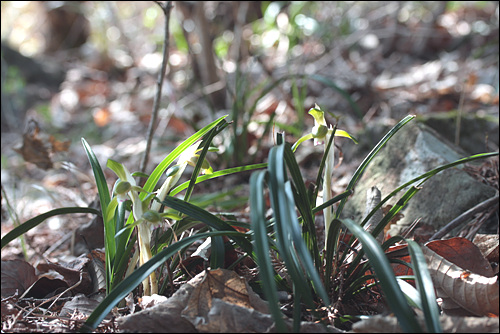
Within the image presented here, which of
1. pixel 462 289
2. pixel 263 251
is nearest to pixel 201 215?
pixel 263 251

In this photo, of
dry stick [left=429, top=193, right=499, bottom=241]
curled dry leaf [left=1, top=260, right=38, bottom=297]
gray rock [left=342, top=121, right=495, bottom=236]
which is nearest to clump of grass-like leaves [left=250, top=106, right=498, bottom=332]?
dry stick [left=429, top=193, right=499, bottom=241]

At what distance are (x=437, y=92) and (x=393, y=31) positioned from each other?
79.5 inches

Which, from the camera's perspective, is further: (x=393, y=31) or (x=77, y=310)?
(x=393, y=31)

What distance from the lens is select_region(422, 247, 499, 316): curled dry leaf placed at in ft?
3.91

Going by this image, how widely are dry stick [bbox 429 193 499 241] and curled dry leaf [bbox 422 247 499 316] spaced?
400 mm

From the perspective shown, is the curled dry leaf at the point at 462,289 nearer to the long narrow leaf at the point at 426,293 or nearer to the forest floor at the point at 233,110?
the long narrow leaf at the point at 426,293

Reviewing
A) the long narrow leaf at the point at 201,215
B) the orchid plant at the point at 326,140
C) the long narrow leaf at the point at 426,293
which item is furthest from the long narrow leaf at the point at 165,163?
the long narrow leaf at the point at 426,293

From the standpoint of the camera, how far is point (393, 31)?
225 inches

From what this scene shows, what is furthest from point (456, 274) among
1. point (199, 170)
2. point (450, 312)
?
point (199, 170)

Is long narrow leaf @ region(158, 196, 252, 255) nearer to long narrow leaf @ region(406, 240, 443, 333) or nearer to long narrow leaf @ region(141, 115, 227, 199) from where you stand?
long narrow leaf @ region(141, 115, 227, 199)

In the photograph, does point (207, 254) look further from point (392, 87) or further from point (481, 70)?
point (481, 70)

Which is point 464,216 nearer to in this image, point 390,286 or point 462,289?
point 462,289

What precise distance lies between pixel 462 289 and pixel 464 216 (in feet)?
1.96

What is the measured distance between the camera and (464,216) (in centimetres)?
178
